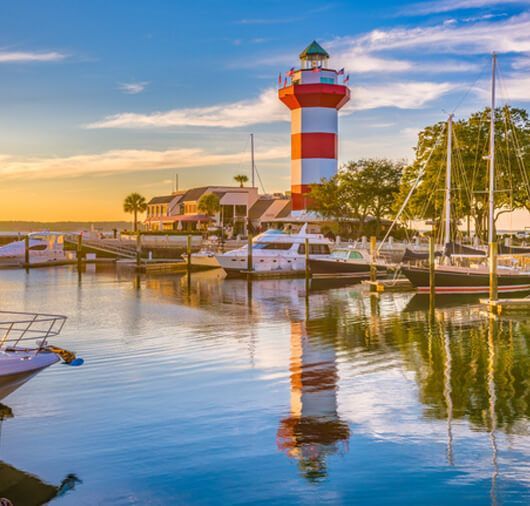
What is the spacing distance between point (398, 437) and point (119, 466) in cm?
480

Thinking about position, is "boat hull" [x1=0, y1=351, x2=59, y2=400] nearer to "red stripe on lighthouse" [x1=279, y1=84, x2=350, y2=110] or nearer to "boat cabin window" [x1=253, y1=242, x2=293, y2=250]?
"boat cabin window" [x1=253, y1=242, x2=293, y2=250]

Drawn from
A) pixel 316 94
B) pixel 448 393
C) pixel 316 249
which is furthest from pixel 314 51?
pixel 448 393

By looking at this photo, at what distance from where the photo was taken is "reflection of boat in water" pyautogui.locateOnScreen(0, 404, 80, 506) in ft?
33.8

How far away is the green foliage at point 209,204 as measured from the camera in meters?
88.4

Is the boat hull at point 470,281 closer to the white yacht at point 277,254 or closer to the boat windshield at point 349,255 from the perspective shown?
the boat windshield at point 349,255

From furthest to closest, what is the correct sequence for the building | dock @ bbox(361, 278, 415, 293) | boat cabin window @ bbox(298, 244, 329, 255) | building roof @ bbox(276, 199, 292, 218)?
the building < building roof @ bbox(276, 199, 292, 218) < boat cabin window @ bbox(298, 244, 329, 255) < dock @ bbox(361, 278, 415, 293)

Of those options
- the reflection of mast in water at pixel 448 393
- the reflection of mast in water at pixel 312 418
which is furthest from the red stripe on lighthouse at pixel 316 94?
the reflection of mast in water at pixel 312 418

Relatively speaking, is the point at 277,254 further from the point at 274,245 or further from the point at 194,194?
the point at 194,194

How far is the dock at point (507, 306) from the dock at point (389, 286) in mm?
10225

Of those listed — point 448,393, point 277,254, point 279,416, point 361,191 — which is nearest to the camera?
point 279,416

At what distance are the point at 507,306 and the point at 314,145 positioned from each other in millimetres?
39974

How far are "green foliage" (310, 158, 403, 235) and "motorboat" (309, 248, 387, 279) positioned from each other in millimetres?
16948

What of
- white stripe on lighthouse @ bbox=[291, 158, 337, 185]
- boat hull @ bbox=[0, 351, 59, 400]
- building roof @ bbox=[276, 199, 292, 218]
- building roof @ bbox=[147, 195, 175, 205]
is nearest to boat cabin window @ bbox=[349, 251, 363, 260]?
white stripe on lighthouse @ bbox=[291, 158, 337, 185]

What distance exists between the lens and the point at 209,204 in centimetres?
8838
